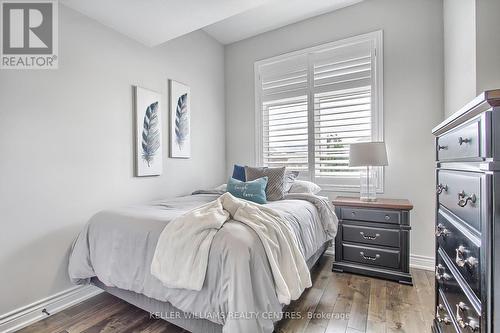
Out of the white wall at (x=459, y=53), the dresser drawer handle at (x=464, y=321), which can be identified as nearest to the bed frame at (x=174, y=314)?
the dresser drawer handle at (x=464, y=321)

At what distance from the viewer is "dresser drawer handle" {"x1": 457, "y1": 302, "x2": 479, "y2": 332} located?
0.83m

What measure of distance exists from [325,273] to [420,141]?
171cm

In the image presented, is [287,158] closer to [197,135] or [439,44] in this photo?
[197,135]

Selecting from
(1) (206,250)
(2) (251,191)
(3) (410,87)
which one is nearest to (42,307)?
(1) (206,250)

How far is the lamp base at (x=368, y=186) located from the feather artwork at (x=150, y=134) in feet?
7.57

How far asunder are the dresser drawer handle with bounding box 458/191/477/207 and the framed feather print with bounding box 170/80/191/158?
2721 millimetres

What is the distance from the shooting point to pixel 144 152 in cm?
272

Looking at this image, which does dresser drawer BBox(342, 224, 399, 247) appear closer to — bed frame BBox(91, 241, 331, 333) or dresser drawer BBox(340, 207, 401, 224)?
dresser drawer BBox(340, 207, 401, 224)

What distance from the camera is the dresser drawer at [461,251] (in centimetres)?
82

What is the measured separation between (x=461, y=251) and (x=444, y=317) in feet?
1.73

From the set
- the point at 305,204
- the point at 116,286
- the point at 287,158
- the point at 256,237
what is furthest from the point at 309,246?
the point at 287,158


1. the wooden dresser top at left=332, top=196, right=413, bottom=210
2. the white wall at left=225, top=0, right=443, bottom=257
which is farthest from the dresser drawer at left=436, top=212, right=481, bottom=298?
the white wall at left=225, top=0, right=443, bottom=257

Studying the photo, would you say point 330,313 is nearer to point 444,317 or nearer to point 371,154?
point 444,317

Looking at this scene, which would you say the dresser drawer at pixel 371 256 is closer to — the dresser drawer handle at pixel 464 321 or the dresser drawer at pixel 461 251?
the dresser drawer at pixel 461 251
